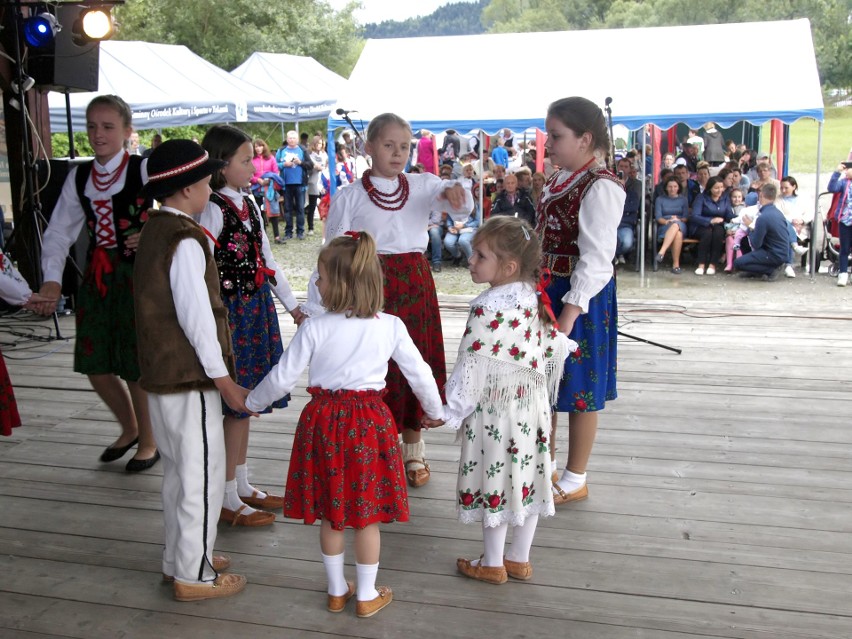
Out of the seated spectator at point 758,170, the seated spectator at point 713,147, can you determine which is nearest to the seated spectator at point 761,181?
the seated spectator at point 758,170

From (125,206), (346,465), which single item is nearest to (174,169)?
(346,465)

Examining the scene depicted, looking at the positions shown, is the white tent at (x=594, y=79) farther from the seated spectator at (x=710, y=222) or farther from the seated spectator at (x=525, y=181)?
the seated spectator at (x=710, y=222)

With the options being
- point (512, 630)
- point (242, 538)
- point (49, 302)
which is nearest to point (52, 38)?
point (49, 302)

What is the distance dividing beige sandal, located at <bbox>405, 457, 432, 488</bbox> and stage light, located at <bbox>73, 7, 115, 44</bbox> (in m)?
3.90

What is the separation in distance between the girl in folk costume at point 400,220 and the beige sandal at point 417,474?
0.82ft

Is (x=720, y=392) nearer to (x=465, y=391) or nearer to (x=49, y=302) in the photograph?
(x=465, y=391)

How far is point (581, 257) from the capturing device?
273 cm

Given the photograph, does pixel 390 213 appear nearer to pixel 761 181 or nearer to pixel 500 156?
pixel 761 181

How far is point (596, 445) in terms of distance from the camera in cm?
367

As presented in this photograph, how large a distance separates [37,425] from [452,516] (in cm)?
215

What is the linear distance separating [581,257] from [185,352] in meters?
1.23

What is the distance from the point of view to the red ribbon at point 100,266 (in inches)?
126

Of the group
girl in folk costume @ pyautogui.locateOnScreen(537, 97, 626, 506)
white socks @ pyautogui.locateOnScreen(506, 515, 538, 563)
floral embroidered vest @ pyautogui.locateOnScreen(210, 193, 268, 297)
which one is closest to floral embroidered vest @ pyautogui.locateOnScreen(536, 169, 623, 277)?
girl in folk costume @ pyautogui.locateOnScreen(537, 97, 626, 506)

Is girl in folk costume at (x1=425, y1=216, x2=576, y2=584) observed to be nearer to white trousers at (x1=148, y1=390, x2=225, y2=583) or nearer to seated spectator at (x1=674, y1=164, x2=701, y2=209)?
white trousers at (x1=148, y1=390, x2=225, y2=583)
